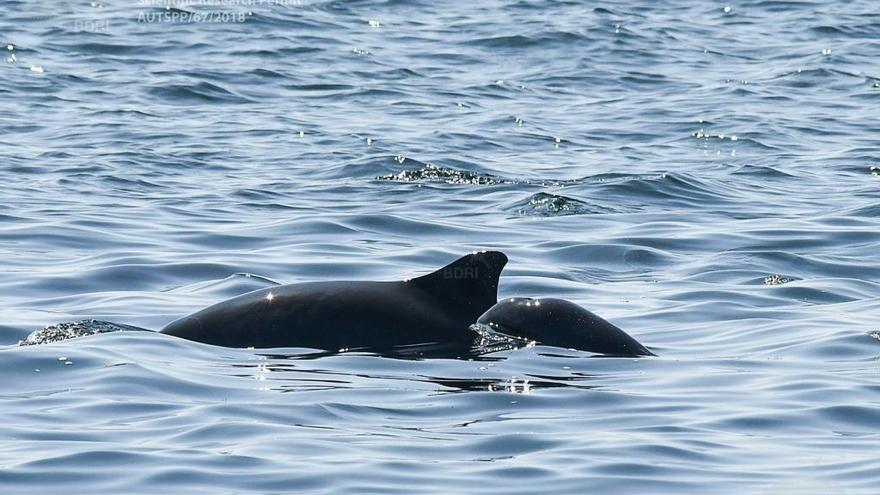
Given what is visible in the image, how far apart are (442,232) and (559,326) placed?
5.62 metres

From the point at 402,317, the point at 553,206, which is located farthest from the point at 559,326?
the point at 553,206

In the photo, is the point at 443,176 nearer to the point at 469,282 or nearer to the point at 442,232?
the point at 442,232

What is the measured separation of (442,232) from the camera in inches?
676

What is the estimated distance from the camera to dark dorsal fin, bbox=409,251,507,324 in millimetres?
11469

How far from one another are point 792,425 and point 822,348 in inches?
102

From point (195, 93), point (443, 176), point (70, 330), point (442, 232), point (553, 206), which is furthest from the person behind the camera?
point (195, 93)

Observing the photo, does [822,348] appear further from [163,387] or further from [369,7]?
[369,7]

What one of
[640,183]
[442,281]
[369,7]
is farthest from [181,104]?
[442,281]

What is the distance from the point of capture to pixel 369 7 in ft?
130

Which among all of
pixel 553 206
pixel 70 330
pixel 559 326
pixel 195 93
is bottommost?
pixel 70 330

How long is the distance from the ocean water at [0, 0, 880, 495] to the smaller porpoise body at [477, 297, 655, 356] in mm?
258

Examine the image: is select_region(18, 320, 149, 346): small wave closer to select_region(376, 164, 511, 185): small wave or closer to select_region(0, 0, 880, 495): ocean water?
select_region(0, 0, 880, 495): ocean water

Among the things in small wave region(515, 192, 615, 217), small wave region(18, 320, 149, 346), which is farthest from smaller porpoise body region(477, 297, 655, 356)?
small wave region(515, 192, 615, 217)

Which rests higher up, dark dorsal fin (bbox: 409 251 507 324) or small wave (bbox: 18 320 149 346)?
dark dorsal fin (bbox: 409 251 507 324)
